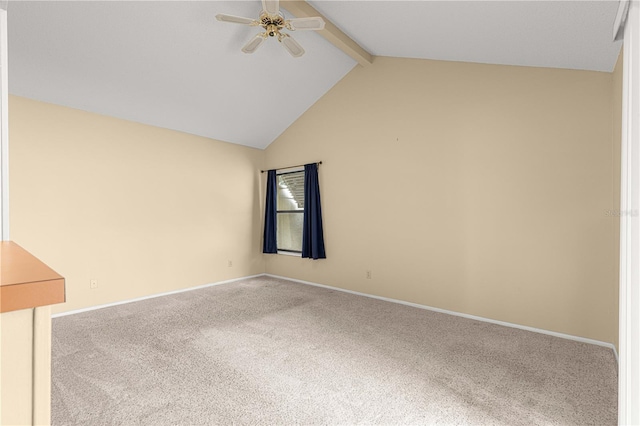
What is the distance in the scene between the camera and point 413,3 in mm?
2561

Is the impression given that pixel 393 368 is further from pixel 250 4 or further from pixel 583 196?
pixel 250 4

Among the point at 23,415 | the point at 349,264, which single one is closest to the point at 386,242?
the point at 349,264

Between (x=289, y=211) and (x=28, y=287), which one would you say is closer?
(x=28, y=287)

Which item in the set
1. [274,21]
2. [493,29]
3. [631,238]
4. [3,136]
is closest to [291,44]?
[274,21]

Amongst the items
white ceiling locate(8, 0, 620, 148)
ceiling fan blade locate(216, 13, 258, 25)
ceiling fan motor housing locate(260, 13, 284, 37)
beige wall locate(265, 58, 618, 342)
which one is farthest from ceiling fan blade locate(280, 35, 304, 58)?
beige wall locate(265, 58, 618, 342)

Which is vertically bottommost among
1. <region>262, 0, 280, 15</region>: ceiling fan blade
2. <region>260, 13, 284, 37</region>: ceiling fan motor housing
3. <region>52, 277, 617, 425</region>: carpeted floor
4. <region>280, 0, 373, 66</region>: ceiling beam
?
<region>52, 277, 617, 425</region>: carpeted floor

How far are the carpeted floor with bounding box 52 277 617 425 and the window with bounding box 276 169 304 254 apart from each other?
209cm

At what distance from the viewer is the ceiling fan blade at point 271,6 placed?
229cm

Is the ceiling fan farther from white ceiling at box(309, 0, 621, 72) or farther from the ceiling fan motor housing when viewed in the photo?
white ceiling at box(309, 0, 621, 72)

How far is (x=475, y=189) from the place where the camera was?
11.2 feet

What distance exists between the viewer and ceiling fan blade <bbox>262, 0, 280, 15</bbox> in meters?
2.29

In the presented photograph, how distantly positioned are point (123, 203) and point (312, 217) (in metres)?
2.55

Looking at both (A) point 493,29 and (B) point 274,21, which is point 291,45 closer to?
(B) point 274,21

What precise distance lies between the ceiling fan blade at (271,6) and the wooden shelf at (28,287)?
231 centimetres
